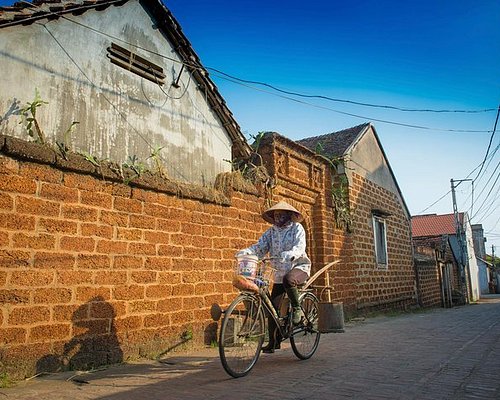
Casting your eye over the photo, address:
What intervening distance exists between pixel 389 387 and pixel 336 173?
8827 millimetres

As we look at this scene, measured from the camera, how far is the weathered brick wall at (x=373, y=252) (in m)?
12.2

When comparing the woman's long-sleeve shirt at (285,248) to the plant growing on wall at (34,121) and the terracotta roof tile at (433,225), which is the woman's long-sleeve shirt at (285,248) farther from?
the terracotta roof tile at (433,225)

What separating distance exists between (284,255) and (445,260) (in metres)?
21.3

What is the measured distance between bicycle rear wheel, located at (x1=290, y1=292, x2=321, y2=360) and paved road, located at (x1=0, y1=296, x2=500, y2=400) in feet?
0.47

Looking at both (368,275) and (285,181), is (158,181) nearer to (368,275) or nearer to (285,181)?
(285,181)

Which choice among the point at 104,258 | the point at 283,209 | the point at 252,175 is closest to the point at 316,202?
the point at 252,175

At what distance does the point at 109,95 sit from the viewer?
20.6 feet

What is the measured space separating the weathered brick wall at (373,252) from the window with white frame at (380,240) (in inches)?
10.7

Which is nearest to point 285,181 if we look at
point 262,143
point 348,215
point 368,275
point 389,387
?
point 262,143

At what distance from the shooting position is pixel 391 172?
53.0 feet

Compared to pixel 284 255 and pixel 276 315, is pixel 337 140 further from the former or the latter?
pixel 276 315

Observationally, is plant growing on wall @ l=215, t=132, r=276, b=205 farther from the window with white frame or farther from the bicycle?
the window with white frame

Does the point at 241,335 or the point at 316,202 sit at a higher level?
the point at 316,202

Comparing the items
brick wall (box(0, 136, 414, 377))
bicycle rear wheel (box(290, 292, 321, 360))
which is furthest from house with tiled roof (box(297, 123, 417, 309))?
bicycle rear wheel (box(290, 292, 321, 360))
